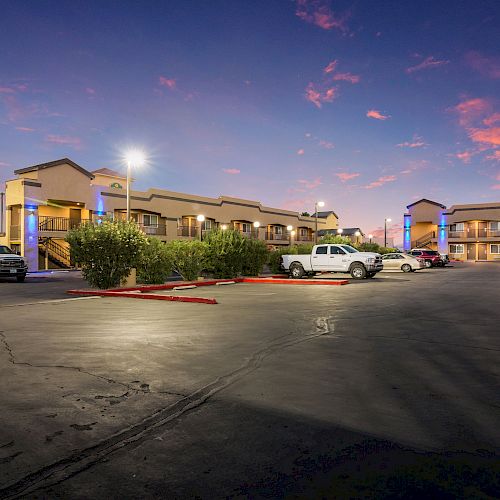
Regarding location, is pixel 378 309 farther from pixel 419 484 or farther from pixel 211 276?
pixel 211 276

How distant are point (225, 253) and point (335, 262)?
669 centimetres

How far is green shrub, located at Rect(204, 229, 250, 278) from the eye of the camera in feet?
85.3

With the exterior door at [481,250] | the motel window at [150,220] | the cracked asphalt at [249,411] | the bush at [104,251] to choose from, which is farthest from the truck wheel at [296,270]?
the exterior door at [481,250]

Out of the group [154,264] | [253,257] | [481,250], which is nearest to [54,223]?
[253,257]

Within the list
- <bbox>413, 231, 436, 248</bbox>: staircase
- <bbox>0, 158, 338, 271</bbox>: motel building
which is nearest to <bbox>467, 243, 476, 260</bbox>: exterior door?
<bbox>413, 231, 436, 248</bbox>: staircase

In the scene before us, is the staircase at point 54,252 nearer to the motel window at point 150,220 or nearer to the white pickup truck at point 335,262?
the motel window at point 150,220

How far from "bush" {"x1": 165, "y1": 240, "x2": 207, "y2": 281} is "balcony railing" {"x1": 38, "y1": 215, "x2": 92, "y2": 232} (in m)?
19.5

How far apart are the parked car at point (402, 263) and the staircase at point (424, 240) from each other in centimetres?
4157

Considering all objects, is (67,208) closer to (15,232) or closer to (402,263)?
(15,232)

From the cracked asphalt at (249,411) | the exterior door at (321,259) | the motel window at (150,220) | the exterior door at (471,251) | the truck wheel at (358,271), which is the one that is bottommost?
the cracked asphalt at (249,411)

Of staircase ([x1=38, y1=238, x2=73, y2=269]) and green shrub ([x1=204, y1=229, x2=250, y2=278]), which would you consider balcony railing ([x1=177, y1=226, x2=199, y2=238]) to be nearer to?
staircase ([x1=38, y1=238, x2=73, y2=269])

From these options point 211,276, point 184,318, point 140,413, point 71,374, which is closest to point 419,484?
point 140,413

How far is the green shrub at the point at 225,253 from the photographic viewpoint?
26000 mm

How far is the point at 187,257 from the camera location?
23641 millimetres
